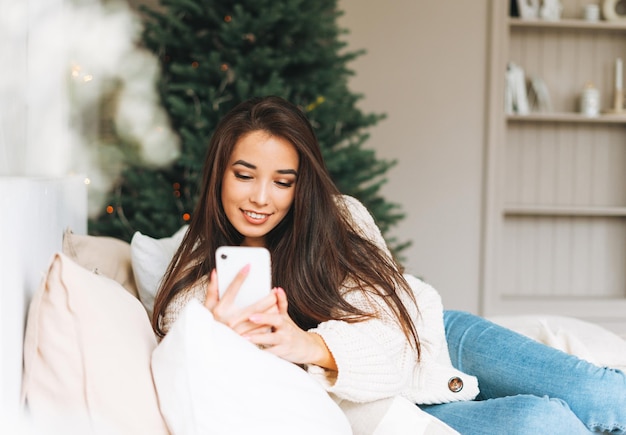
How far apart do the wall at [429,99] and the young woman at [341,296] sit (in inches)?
85.8

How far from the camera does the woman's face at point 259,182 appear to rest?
1.38 metres

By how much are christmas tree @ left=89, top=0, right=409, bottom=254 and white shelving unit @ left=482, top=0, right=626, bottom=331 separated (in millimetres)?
1394

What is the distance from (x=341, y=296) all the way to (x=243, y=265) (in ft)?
1.18

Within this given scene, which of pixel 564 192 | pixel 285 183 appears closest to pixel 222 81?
pixel 285 183

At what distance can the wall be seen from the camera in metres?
3.69

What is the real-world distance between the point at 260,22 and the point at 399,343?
1546 mm

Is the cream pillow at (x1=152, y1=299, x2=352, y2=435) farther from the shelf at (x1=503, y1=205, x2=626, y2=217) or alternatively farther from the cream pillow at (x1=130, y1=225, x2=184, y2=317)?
the shelf at (x1=503, y1=205, x2=626, y2=217)

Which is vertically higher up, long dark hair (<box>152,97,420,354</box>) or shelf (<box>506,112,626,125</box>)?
shelf (<box>506,112,626,125</box>)

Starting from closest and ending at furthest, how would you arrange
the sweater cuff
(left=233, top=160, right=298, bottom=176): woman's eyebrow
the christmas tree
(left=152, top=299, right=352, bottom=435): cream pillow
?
(left=152, top=299, right=352, bottom=435): cream pillow
the sweater cuff
(left=233, top=160, right=298, bottom=176): woman's eyebrow
the christmas tree

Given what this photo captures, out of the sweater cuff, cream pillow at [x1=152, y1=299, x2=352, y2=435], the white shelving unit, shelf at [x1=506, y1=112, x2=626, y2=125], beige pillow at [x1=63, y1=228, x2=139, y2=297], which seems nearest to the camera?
cream pillow at [x1=152, y1=299, x2=352, y2=435]

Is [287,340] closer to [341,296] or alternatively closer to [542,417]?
[341,296]

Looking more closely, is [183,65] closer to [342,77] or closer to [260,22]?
[260,22]

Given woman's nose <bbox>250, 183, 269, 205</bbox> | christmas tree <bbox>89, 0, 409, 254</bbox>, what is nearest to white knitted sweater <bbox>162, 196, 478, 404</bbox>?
woman's nose <bbox>250, 183, 269, 205</bbox>

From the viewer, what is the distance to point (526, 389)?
1.52 m
